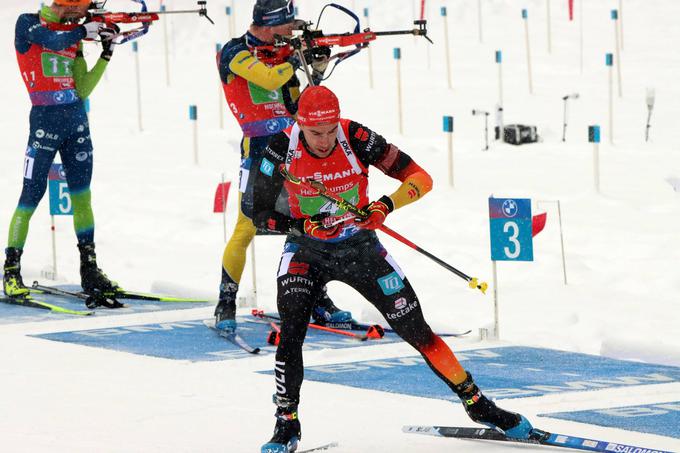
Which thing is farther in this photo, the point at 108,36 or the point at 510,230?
A: the point at 108,36

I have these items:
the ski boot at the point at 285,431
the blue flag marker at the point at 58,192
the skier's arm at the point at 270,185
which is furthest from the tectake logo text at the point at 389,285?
the blue flag marker at the point at 58,192

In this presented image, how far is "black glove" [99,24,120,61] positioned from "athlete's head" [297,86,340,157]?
4.47 metres

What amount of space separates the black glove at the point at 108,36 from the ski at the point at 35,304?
197cm

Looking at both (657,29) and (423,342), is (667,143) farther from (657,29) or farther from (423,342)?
(423,342)

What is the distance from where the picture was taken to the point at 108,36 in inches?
406

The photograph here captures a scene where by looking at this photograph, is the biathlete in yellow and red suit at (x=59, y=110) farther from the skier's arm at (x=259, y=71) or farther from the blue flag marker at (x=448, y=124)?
the blue flag marker at (x=448, y=124)

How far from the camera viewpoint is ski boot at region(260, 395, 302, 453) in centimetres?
598

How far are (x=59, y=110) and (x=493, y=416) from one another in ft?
18.5

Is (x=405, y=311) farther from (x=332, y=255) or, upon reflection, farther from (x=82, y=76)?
(x=82, y=76)

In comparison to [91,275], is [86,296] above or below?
below

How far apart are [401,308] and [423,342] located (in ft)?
0.62

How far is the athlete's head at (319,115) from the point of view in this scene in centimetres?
608

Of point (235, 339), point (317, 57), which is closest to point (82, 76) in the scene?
point (317, 57)

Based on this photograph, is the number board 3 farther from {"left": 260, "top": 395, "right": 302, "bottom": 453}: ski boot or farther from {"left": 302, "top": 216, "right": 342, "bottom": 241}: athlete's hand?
{"left": 260, "top": 395, "right": 302, "bottom": 453}: ski boot
